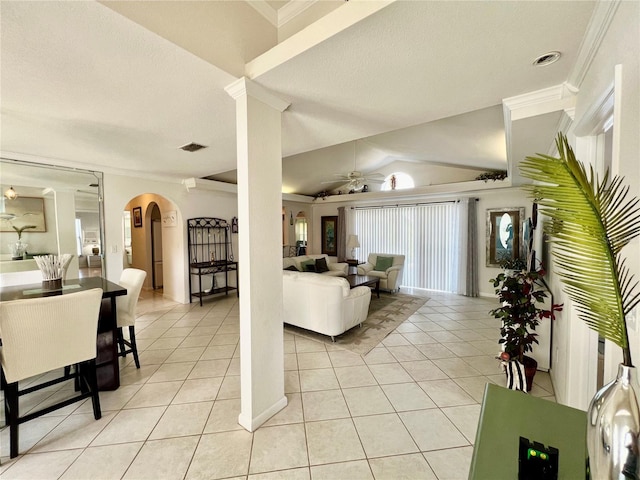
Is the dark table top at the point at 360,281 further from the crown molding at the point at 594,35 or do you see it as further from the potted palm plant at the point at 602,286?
the potted palm plant at the point at 602,286

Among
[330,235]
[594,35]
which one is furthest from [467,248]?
[594,35]

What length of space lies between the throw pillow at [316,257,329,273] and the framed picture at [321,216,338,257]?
64.1 inches

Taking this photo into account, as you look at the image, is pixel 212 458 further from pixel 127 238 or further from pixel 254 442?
pixel 127 238

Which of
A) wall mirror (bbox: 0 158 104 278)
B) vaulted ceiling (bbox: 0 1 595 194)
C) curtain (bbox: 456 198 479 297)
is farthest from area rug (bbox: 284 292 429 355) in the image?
wall mirror (bbox: 0 158 104 278)

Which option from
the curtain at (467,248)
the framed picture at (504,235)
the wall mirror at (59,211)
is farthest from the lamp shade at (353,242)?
the wall mirror at (59,211)

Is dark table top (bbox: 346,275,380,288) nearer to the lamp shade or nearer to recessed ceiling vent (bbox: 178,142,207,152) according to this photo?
the lamp shade

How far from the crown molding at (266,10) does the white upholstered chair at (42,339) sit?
2.32 meters

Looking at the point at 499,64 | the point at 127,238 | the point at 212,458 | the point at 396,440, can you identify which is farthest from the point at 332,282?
the point at 127,238

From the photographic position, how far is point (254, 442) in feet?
5.79

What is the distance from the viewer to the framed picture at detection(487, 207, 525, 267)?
5.21 meters

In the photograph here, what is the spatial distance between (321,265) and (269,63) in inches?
194

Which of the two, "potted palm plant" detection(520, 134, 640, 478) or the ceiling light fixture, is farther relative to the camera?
the ceiling light fixture

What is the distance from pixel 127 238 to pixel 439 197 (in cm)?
785

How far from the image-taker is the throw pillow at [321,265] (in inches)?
242
